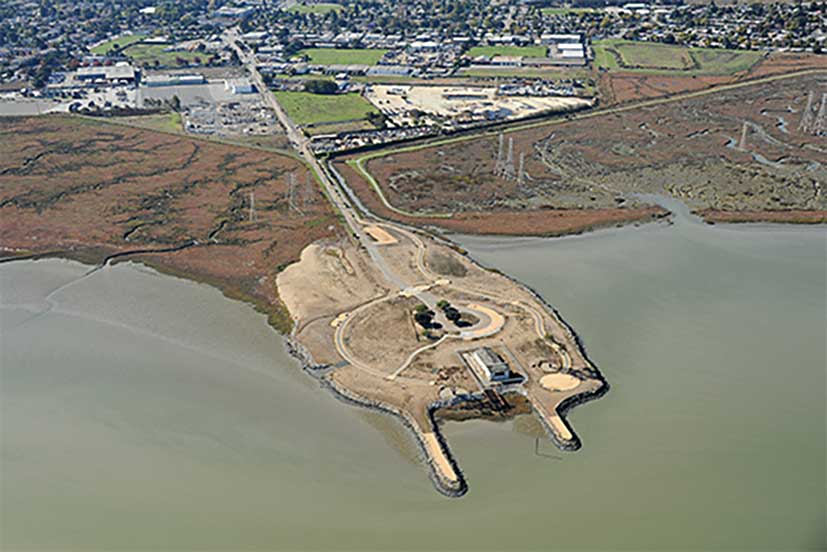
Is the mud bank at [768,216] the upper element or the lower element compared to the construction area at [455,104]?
lower

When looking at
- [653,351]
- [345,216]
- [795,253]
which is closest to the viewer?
[653,351]

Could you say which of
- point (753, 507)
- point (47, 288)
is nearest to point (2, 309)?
point (47, 288)

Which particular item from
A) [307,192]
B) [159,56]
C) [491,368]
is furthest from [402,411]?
[159,56]

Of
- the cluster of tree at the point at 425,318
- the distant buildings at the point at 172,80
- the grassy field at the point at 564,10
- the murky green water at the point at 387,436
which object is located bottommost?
the murky green water at the point at 387,436

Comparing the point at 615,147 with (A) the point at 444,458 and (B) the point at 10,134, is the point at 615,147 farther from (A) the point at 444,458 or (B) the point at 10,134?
(B) the point at 10,134

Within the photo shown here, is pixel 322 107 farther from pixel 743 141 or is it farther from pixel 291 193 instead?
pixel 743 141

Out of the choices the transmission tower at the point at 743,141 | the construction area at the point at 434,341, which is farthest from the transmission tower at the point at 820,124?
the construction area at the point at 434,341

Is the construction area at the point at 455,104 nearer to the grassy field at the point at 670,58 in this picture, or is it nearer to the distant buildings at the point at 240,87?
the distant buildings at the point at 240,87
